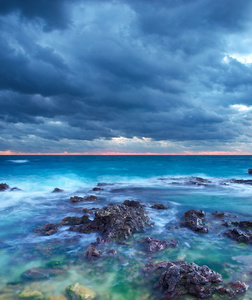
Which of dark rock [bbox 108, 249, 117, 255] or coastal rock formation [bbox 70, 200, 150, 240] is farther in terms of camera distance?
coastal rock formation [bbox 70, 200, 150, 240]

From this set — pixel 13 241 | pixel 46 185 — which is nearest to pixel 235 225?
pixel 13 241

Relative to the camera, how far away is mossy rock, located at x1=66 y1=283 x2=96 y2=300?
4479 mm

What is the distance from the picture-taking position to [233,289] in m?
4.55

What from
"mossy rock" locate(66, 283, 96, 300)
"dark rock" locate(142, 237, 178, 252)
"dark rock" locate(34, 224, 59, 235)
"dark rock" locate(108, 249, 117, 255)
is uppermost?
"dark rock" locate(142, 237, 178, 252)

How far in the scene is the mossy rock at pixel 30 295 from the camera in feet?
14.7

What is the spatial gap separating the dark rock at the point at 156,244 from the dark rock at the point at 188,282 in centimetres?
174

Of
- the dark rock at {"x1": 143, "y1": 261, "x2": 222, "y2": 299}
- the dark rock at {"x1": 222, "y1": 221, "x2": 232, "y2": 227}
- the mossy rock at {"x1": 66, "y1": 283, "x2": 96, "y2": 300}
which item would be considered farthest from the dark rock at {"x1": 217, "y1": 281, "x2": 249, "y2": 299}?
the dark rock at {"x1": 222, "y1": 221, "x2": 232, "y2": 227}

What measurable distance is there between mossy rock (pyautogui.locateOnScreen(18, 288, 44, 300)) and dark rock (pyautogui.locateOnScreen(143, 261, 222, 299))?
2616 mm

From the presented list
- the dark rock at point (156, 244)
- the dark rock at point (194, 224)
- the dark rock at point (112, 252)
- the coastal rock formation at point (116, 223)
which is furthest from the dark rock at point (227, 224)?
the dark rock at point (112, 252)

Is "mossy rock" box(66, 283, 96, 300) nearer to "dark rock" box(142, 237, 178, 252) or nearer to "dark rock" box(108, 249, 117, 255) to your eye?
"dark rock" box(108, 249, 117, 255)

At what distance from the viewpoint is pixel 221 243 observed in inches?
283

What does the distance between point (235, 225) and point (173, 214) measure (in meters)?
3.11

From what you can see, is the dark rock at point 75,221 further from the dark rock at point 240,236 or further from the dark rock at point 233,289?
the dark rock at point 233,289

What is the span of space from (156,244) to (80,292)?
9.82 feet
